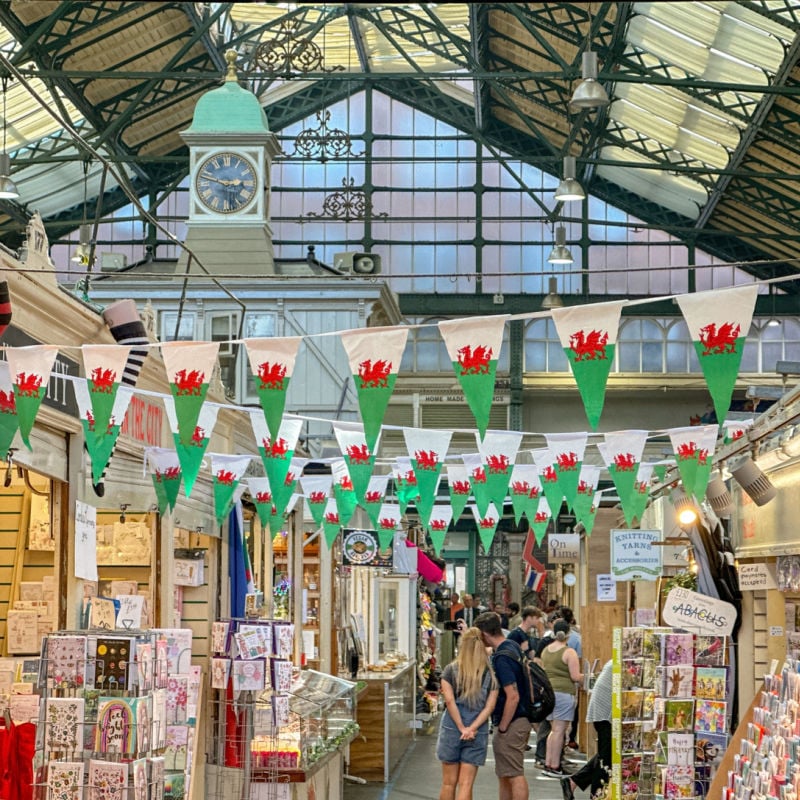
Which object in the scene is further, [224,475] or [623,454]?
[623,454]

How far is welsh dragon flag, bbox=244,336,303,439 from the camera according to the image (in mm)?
7039

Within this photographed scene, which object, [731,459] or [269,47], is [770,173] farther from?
[731,459]

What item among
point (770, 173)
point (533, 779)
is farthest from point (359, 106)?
point (533, 779)

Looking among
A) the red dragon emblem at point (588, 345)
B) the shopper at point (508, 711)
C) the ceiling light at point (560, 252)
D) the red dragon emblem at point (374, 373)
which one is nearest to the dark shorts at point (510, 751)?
the shopper at point (508, 711)

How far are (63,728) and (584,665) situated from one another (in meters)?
10.5

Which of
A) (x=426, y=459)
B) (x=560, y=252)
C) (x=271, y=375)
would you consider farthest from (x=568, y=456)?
(x=560, y=252)

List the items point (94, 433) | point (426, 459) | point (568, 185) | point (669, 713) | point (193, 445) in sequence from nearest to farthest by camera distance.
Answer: point (94, 433)
point (193, 445)
point (669, 713)
point (426, 459)
point (568, 185)

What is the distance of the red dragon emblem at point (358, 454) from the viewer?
10.1m

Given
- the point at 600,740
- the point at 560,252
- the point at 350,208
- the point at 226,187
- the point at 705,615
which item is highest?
the point at 350,208

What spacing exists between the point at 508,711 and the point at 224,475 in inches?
100

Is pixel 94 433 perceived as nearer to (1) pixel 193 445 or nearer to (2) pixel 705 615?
(1) pixel 193 445

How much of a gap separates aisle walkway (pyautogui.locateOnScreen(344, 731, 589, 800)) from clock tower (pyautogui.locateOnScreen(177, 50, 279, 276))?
27.5 feet

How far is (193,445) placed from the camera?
8.62 metres

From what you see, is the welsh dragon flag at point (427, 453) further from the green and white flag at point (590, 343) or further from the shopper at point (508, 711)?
the green and white flag at point (590, 343)
